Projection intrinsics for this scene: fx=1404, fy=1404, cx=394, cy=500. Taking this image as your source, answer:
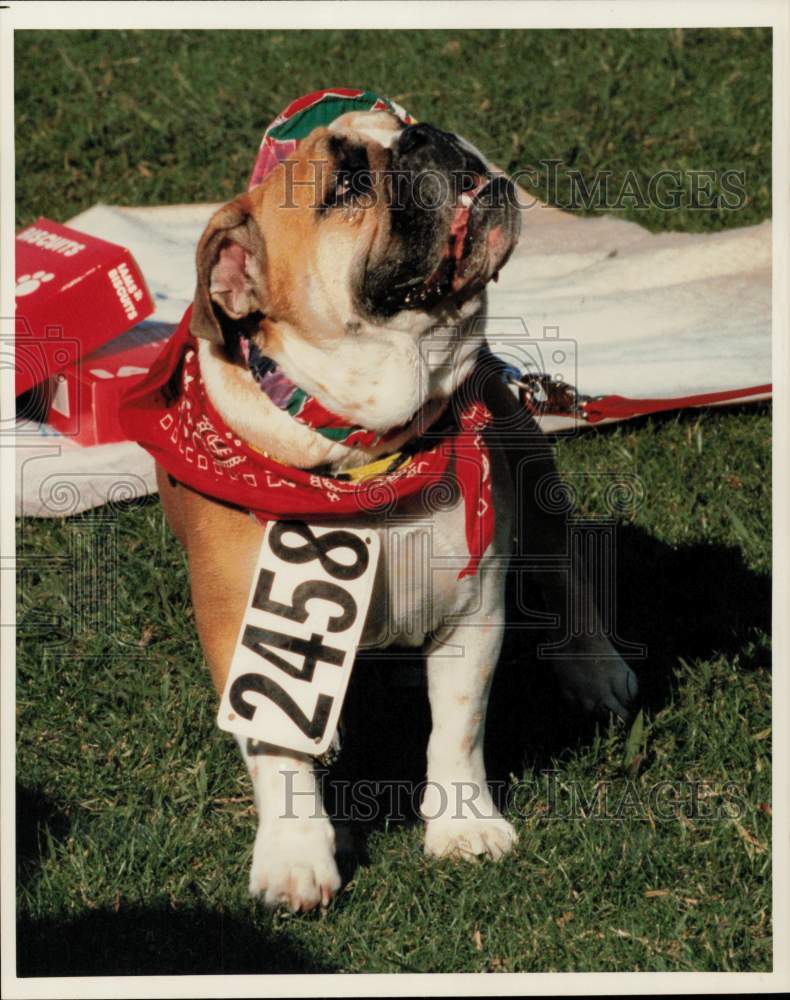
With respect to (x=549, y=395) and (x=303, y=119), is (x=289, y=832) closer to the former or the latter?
(x=303, y=119)

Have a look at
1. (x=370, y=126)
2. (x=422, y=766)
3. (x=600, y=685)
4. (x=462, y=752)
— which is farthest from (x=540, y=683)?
(x=370, y=126)

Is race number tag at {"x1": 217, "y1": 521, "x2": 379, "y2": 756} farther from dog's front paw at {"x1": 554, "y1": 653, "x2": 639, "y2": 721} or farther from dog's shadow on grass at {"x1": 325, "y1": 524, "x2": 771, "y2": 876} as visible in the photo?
dog's front paw at {"x1": 554, "y1": 653, "x2": 639, "y2": 721}

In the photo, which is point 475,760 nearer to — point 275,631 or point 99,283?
point 275,631

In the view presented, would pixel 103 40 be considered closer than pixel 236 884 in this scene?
No

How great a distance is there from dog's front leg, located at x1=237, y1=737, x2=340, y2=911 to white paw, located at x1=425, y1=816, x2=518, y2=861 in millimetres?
247

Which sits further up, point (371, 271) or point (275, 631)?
point (371, 271)

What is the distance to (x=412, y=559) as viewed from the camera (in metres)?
2.80

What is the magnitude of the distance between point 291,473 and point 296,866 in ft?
2.56

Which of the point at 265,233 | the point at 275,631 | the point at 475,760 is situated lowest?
the point at 475,760

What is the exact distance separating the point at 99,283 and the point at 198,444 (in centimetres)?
218

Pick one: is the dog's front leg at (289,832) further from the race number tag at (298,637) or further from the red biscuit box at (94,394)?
the red biscuit box at (94,394)

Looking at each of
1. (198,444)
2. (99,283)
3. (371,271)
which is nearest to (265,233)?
(371,271)

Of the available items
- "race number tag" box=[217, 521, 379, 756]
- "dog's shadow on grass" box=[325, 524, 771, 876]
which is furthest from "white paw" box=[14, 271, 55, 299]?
"race number tag" box=[217, 521, 379, 756]

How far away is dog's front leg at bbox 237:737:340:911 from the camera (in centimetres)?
279
